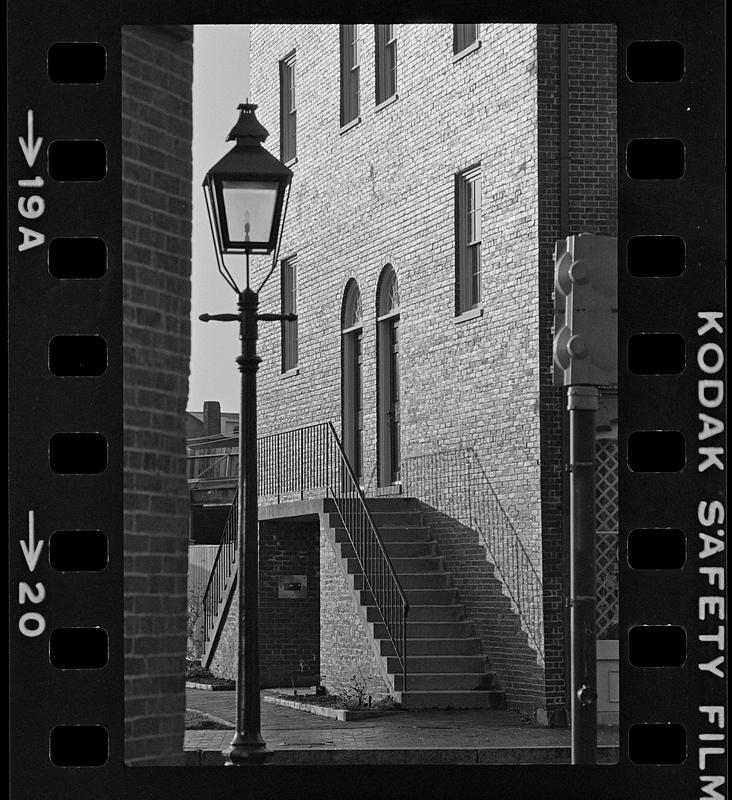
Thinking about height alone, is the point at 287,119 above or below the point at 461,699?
above

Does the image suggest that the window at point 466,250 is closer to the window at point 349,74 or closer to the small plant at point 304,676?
the window at point 349,74

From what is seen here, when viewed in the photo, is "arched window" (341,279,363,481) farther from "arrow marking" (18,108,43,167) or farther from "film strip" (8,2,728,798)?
"arrow marking" (18,108,43,167)

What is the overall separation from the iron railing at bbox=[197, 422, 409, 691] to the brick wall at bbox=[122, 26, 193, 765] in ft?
15.7

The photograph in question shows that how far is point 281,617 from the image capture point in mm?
12992

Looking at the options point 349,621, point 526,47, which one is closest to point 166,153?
point 526,47

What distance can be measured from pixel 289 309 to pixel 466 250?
4863 mm

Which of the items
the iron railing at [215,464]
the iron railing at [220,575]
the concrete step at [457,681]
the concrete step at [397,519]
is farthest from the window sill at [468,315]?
the iron railing at [215,464]

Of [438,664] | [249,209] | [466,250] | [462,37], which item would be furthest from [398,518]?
[249,209]

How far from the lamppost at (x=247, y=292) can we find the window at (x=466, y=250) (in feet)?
17.3

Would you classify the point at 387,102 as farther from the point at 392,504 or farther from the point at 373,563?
the point at 373,563

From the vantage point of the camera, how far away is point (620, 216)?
6086mm

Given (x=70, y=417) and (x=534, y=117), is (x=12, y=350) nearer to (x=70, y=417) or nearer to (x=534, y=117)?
(x=70, y=417)

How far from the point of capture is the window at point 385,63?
867 cm

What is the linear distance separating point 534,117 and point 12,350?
371 inches
